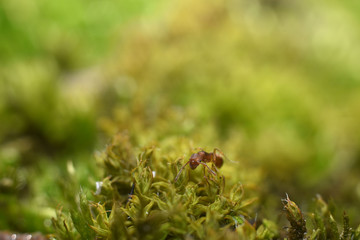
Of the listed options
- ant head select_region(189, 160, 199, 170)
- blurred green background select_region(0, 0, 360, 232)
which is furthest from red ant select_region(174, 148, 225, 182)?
blurred green background select_region(0, 0, 360, 232)

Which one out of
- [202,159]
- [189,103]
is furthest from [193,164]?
[189,103]

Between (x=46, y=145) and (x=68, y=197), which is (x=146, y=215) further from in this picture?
(x=46, y=145)

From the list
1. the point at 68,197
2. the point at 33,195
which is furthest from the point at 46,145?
the point at 68,197

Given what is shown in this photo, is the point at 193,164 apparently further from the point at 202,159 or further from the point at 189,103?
the point at 189,103

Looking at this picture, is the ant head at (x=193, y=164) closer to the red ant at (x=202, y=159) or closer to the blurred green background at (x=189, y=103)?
the red ant at (x=202, y=159)

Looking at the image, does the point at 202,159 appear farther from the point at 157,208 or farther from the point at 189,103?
the point at 189,103

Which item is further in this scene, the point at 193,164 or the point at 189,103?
the point at 189,103

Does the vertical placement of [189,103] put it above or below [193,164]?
below

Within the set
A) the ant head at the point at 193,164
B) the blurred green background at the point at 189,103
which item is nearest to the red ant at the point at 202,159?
the ant head at the point at 193,164
